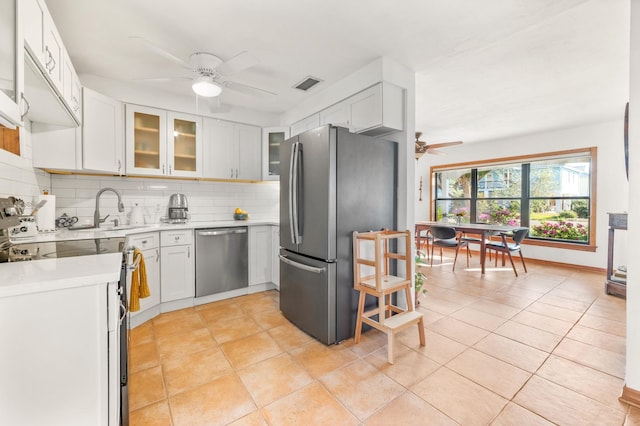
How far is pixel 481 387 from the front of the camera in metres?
1.76

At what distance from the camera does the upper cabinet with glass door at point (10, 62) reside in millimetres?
1074

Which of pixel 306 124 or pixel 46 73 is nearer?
pixel 46 73

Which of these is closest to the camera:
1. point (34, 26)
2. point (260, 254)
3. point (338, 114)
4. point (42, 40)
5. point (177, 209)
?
point (34, 26)

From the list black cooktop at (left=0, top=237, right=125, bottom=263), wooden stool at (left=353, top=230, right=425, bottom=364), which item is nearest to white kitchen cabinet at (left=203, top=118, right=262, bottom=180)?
black cooktop at (left=0, top=237, right=125, bottom=263)

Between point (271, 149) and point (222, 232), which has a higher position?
point (271, 149)

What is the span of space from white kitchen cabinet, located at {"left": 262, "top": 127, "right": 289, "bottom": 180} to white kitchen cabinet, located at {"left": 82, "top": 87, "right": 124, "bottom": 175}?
5.46ft

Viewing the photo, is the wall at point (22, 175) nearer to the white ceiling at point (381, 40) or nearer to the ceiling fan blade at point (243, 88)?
the white ceiling at point (381, 40)

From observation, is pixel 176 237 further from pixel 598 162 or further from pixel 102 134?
pixel 598 162

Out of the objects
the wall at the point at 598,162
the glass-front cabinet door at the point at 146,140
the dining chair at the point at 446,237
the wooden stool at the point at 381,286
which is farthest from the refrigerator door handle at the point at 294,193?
the wall at the point at 598,162

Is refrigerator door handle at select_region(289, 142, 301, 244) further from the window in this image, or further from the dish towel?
the window

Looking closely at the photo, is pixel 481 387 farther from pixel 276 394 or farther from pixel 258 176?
pixel 258 176

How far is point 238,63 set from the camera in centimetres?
222

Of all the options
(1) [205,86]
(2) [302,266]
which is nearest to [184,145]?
(1) [205,86]

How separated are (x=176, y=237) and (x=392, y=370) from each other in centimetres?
245
